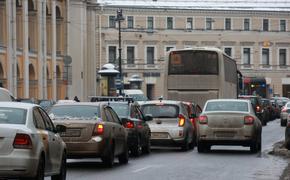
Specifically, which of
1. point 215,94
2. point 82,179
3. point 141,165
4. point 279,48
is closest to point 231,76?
point 215,94

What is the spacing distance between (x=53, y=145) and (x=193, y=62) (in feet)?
77.9

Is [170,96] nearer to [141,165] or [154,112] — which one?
[154,112]

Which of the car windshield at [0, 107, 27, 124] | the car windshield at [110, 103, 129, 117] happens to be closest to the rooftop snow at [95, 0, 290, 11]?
the car windshield at [110, 103, 129, 117]

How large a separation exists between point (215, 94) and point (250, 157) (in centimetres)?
1390

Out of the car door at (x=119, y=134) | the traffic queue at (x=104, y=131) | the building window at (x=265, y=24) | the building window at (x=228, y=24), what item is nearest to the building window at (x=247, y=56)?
the building window at (x=265, y=24)

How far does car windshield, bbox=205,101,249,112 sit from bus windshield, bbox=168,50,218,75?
12.1m

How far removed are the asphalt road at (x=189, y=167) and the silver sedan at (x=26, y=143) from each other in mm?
2608

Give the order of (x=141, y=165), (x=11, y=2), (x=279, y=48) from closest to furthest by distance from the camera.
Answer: (x=141, y=165)
(x=11, y=2)
(x=279, y=48)

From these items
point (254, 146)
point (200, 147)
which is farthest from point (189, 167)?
point (254, 146)

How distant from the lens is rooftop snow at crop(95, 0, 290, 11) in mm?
99938

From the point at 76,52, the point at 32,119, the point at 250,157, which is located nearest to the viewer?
the point at 32,119

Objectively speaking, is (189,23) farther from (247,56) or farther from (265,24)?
(265,24)

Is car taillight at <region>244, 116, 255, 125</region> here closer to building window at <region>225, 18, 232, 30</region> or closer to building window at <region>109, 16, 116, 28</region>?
building window at <region>109, 16, 116, 28</region>

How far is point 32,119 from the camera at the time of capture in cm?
1430
